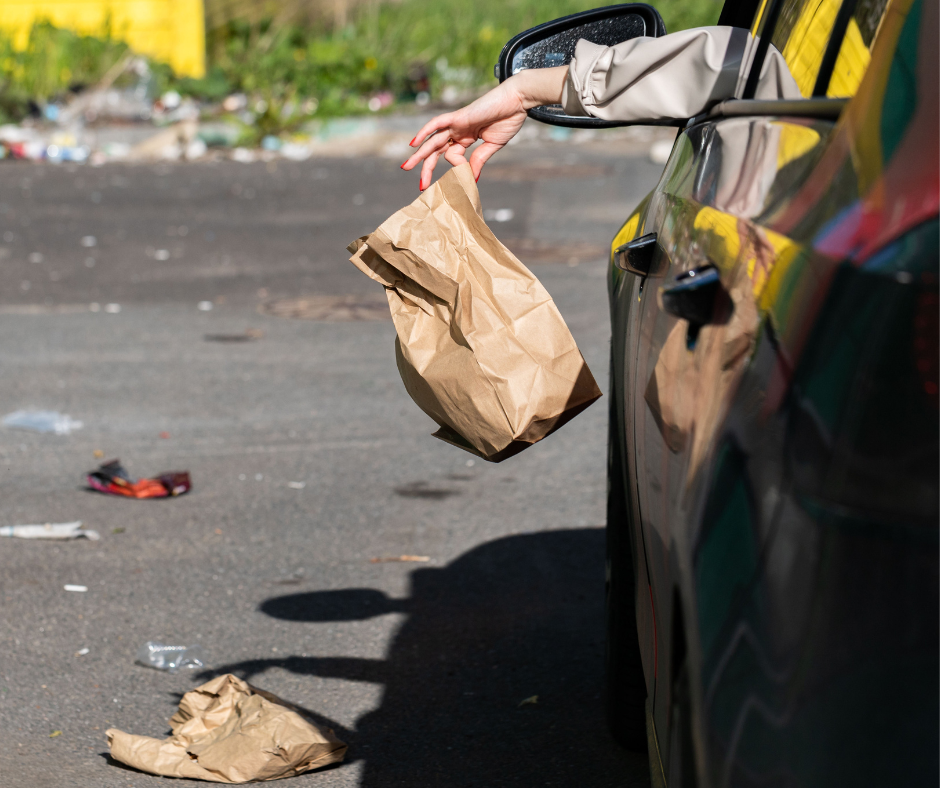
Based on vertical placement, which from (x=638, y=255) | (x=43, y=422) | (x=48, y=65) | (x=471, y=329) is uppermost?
(x=638, y=255)

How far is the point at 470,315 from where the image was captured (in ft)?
7.71

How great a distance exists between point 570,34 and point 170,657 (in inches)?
81.8

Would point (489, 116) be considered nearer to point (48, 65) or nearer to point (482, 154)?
point (482, 154)

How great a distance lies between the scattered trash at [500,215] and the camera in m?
12.0

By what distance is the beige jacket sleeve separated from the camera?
210cm

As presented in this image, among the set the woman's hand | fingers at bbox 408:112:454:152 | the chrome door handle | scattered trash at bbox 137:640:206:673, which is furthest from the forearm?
scattered trash at bbox 137:640:206:673

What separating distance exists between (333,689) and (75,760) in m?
0.71

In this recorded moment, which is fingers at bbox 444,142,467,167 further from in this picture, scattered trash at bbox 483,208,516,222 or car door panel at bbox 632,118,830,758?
scattered trash at bbox 483,208,516,222

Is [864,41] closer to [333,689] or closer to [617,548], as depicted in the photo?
[617,548]

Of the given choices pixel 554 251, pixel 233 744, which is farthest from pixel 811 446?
pixel 554 251

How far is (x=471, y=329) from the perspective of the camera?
2338 millimetres

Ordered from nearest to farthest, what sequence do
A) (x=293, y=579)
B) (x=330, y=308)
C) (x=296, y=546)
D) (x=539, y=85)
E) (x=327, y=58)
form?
(x=539, y=85)
(x=293, y=579)
(x=296, y=546)
(x=330, y=308)
(x=327, y=58)

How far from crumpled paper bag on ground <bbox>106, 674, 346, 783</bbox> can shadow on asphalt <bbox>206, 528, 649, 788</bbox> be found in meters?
0.17

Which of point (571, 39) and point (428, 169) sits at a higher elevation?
point (571, 39)
